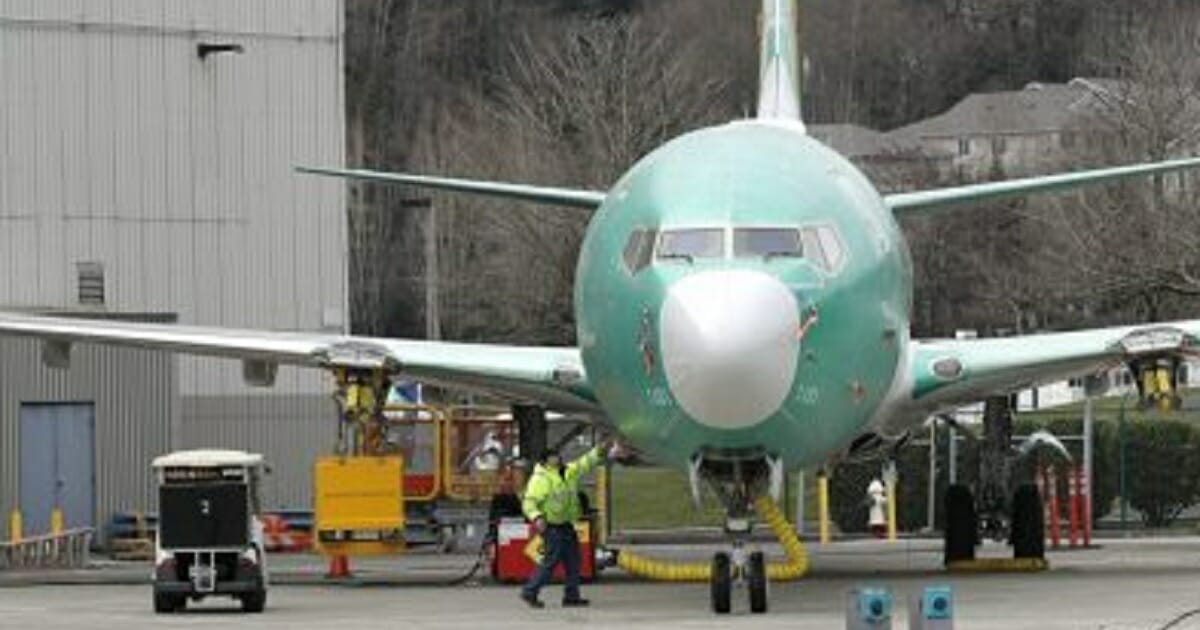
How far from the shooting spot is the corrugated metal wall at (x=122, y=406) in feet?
161

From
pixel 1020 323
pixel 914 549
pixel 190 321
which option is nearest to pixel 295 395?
pixel 190 321

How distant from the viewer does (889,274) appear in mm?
31969

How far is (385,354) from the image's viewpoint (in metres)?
35.1

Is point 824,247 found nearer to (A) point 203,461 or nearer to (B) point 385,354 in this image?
(B) point 385,354

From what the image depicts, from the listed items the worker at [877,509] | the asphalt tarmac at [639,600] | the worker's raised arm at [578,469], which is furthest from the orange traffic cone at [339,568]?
the worker at [877,509]

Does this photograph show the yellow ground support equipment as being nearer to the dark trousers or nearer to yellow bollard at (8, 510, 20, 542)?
the dark trousers

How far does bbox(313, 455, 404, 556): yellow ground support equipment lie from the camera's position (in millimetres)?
38594

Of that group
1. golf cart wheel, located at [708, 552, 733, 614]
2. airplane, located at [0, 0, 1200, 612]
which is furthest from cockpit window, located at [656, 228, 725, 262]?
golf cart wheel, located at [708, 552, 733, 614]

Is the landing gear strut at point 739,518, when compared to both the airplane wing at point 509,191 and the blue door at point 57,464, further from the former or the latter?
the blue door at point 57,464

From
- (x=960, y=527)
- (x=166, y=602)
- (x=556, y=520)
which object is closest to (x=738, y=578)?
(x=556, y=520)

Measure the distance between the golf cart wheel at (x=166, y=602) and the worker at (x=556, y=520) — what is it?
3.19 meters

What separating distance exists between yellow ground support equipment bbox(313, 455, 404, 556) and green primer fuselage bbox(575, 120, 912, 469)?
274 inches

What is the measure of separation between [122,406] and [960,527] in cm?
1556

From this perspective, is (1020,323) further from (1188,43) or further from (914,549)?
(914,549)
